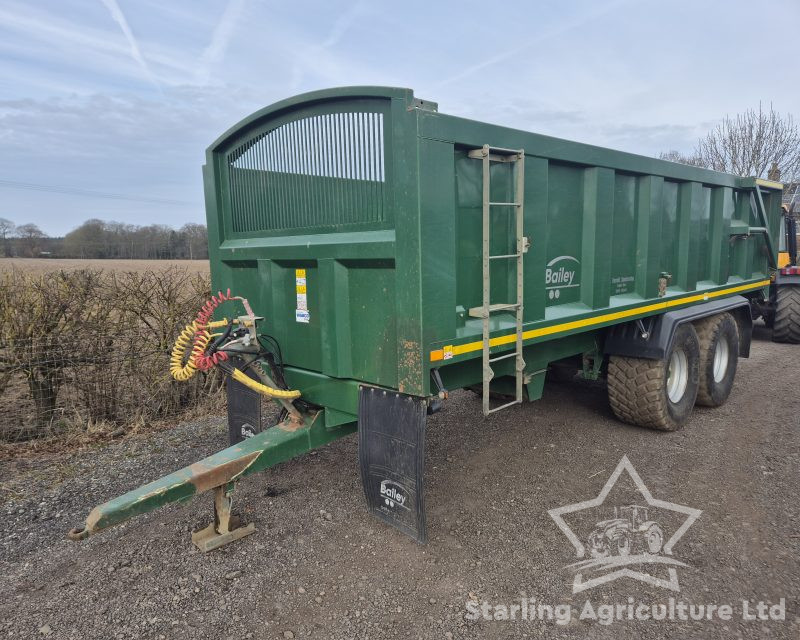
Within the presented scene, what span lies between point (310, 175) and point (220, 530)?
220 centimetres

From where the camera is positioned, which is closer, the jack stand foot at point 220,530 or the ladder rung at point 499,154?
the ladder rung at point 499,154

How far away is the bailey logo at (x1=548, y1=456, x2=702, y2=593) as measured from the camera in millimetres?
2891

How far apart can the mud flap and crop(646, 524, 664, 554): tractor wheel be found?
2630 millimetres

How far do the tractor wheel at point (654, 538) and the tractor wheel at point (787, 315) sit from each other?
764 centimetres

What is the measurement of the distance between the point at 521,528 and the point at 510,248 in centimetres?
174

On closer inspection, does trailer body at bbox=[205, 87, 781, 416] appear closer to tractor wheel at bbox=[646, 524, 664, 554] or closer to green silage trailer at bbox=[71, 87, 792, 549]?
green silage trailer at bbox=[71, 87, 792, 549]

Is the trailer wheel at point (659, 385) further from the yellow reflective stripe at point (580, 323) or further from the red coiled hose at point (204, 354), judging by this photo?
the red coiled hose at point (204, 354)

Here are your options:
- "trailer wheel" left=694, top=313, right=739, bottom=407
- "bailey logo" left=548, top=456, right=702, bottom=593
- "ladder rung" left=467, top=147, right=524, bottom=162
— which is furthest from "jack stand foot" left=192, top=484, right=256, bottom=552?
"trailer wheel" left=694, top=313, right=739, bottom=407

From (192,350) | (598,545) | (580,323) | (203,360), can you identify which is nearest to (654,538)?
(598,545)

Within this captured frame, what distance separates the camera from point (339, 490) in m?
3.87

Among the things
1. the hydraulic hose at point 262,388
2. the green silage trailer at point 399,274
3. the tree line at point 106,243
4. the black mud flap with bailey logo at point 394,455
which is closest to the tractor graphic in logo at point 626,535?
the green silage trailer at point 399,274

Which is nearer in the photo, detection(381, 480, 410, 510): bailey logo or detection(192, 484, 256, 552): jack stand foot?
detection(381, 480, 410, 510): bailey logo

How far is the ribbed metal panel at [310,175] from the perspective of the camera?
2.96 meters

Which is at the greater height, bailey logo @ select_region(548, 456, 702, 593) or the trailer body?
the trailer body
